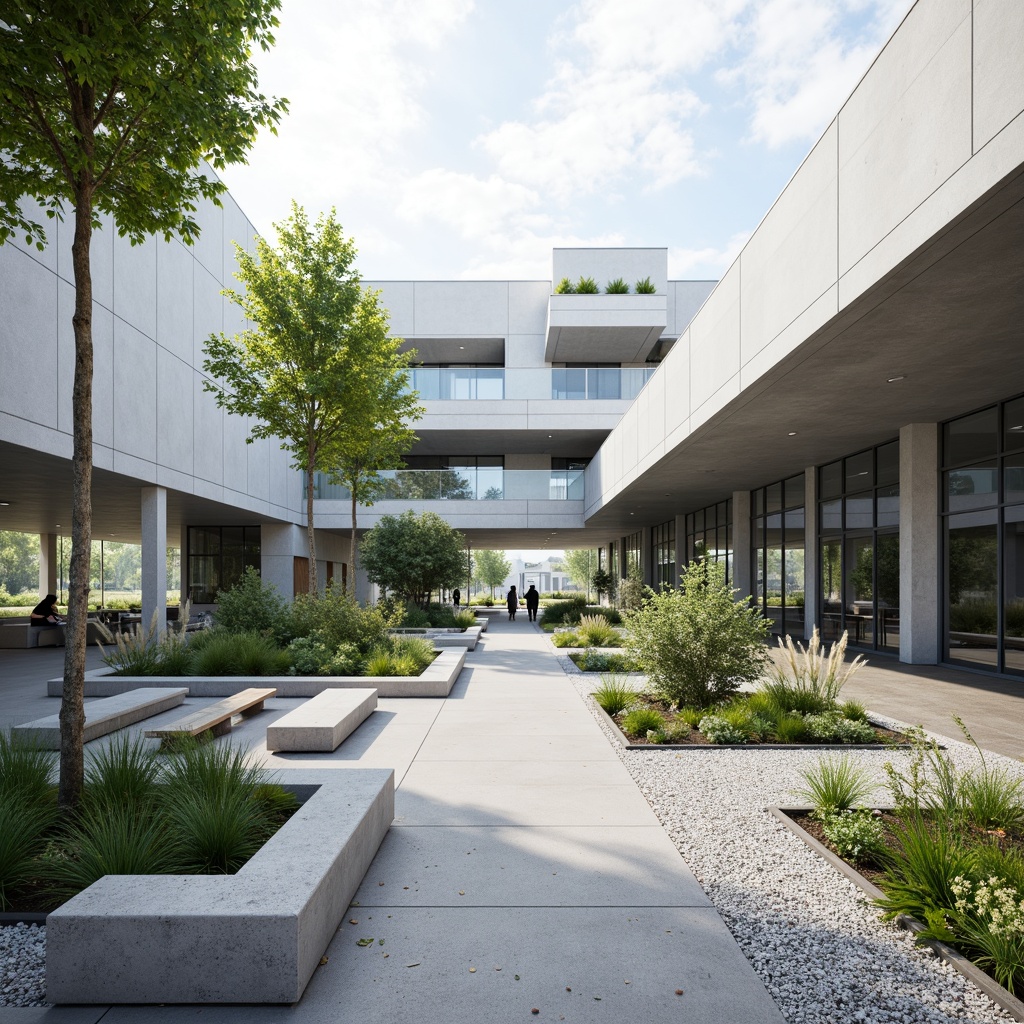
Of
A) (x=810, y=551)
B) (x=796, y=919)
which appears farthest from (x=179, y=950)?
(x=810, y=551)

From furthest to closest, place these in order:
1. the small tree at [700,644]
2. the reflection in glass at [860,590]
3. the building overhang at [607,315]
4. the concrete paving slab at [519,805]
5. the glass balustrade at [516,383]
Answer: the building overhang at [607,315]
the glass balustrade at [516,383]
the reflection in glass at [860,590]
the small tree at [700,644]
the concrete paving slab at [519,805]

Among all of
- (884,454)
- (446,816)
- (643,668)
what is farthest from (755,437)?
(446,816)

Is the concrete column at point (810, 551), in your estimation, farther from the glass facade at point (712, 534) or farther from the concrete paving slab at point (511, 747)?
the concrete paving slab at point (511, 747)

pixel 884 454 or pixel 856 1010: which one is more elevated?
pixel 884 454

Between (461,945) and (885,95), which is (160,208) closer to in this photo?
(461,945)

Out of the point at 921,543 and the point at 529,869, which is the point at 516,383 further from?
the point at 529,869

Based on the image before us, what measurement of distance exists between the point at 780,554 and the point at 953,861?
17.1 m

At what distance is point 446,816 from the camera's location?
546cm

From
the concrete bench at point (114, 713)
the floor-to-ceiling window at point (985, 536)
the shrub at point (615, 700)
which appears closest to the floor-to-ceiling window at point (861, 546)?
the floor-to-ceiling window at point (985, 536)

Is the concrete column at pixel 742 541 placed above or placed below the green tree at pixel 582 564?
above

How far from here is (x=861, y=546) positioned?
1573 centimetres

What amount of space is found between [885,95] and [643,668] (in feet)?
22.3

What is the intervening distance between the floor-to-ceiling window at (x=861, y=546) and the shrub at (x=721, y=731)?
8.55 m

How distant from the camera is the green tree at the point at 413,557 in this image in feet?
78.1
